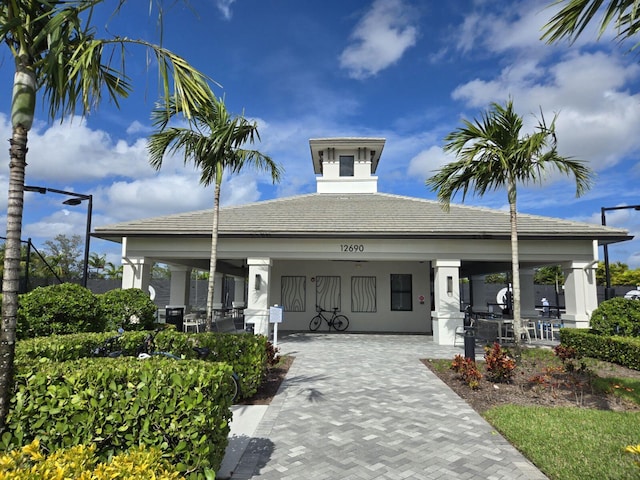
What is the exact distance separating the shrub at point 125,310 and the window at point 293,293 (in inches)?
314

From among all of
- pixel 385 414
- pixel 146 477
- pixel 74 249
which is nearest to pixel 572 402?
pixel 385 414

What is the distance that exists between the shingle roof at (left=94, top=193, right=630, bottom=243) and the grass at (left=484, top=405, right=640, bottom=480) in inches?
323

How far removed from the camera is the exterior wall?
60.5ft

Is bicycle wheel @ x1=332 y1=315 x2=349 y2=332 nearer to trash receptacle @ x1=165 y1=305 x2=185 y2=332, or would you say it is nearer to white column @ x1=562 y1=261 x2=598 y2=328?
trash receptacle @ x1=165 y1=305 x2=185 y2=332

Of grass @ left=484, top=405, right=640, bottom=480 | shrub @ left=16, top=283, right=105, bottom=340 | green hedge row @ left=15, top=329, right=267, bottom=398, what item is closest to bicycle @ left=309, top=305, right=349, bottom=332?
shrub @ left=16, top=283, right=105, bottom=340

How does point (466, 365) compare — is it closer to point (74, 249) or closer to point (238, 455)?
point (238, 455)

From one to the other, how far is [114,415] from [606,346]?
1168 centimetres

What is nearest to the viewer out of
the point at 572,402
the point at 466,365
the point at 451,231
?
the point at 572,402

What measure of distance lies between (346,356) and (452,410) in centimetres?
525

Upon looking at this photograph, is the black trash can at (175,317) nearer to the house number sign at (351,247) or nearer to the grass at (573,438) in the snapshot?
the house number sign at (351,247)

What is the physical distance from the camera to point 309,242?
47.5ft

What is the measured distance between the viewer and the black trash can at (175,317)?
15.8 metres

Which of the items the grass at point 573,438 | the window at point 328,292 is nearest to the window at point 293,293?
the window at point 328,292

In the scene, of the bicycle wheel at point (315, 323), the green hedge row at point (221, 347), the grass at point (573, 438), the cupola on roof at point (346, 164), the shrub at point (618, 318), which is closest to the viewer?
the grass at point (573, 438)
